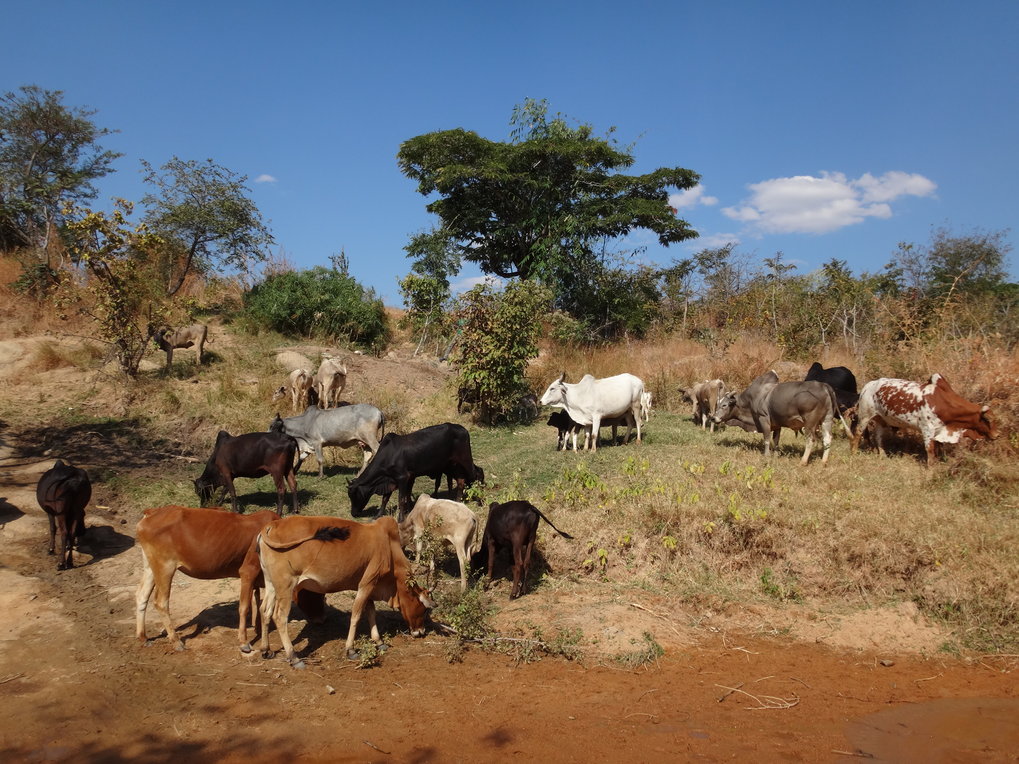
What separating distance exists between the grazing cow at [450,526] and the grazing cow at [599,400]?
4947 millimetres

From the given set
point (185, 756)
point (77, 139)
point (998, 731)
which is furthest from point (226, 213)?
point (998, 731)

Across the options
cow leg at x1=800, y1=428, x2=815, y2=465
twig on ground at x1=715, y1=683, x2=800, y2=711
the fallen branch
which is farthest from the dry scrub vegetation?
the fallen branch

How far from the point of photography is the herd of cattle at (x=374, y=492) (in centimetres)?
563

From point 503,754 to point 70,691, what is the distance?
3.27 meters

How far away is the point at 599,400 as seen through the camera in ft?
39.2

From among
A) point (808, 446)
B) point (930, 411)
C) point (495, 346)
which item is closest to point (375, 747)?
point (808, 446)

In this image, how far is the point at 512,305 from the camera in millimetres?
14773

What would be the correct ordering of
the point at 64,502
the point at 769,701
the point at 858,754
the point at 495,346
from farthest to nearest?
the point at 495,346
the point at 64,502
the point at 769,701
the point at 858,754

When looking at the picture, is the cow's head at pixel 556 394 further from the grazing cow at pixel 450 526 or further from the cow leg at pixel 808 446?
the grazing cow at pixel 450 526

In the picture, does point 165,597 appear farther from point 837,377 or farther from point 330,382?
point 837,377

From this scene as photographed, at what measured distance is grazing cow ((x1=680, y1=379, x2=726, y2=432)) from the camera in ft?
44.4

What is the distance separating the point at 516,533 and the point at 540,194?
19.0m

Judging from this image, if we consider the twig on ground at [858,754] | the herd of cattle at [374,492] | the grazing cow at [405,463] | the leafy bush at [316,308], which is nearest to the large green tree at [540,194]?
the leafy bush at [316,308]

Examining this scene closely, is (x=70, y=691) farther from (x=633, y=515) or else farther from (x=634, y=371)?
(x=634, y=371)
